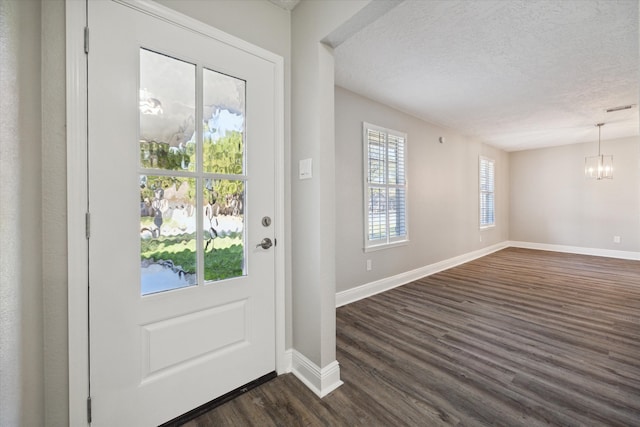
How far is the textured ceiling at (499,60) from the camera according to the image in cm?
184

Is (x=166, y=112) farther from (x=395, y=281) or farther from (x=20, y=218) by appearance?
(x=395, y=281)

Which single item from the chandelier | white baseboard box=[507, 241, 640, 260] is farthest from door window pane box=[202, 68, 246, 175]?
white baseboard box=[507, 241, 640, 260]

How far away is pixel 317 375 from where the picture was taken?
5.22 ft

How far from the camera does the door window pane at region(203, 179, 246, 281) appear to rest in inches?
56.7

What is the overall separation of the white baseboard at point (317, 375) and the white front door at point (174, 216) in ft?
0.62

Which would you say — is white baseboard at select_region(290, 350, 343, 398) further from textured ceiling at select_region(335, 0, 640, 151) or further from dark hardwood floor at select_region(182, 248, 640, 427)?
textured ceiling at select_region(335, 0, 640, 151)

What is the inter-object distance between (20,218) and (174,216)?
1.71 feet

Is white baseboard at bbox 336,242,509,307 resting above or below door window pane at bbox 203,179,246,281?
below

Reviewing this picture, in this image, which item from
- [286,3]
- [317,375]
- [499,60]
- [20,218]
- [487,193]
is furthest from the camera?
[487,193]

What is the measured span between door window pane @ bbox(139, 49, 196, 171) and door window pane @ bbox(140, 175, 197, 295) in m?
0.11

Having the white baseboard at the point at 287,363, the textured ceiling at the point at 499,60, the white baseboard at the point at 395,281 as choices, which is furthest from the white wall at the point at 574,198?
the white baseboard at the point at 287,363

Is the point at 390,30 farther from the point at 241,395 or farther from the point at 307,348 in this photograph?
the point at 241,395

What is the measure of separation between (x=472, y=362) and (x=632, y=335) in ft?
5.47

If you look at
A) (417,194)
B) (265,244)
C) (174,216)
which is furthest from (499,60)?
(174,216)
